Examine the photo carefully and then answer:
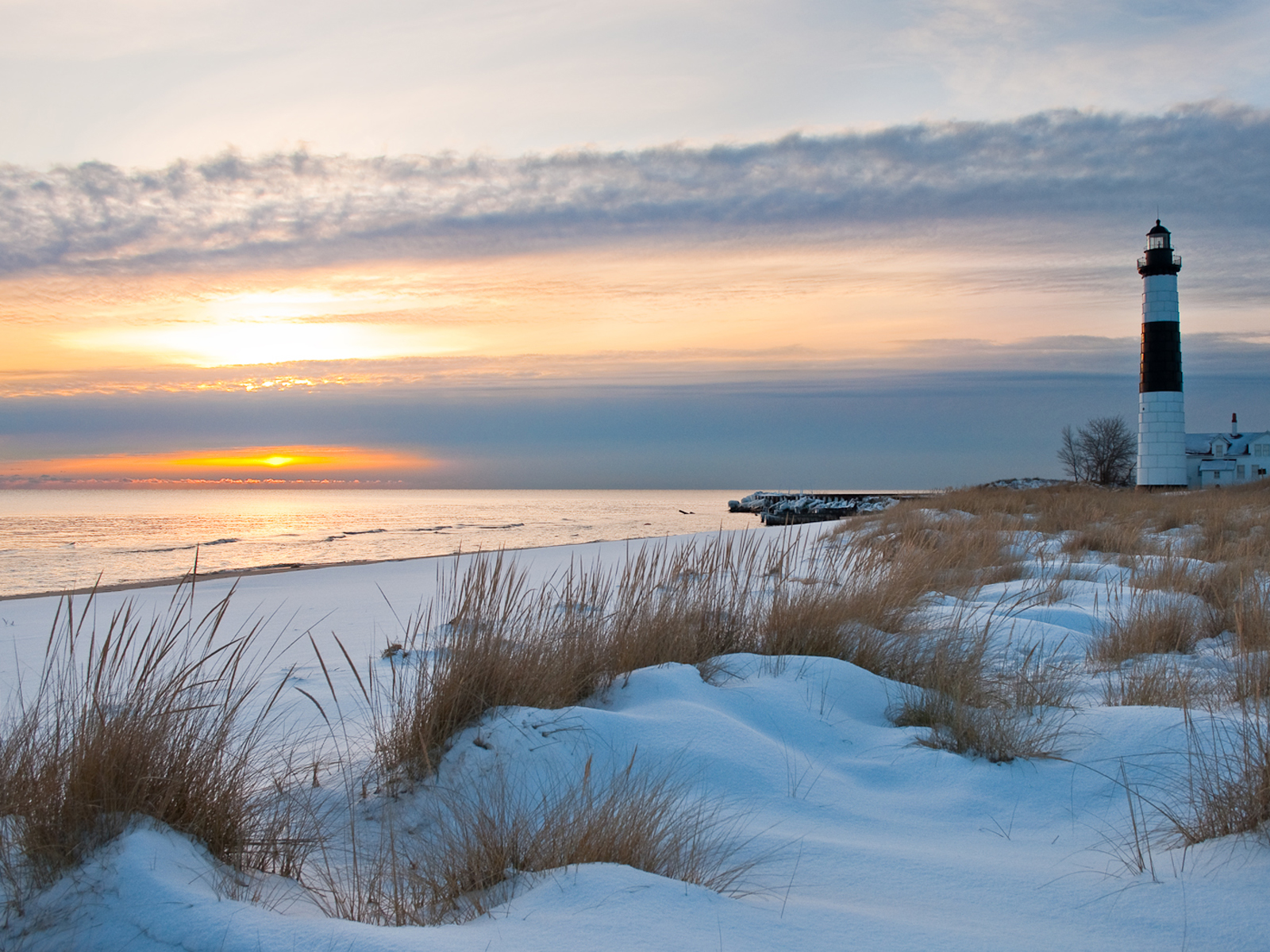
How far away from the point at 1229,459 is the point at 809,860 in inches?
1974

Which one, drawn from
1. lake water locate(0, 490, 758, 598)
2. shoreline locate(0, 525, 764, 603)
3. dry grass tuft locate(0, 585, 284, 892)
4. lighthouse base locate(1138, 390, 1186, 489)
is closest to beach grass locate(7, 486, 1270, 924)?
dry grass tuft locate(0, 585, 284, 892)

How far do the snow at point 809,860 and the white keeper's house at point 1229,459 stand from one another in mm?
46457

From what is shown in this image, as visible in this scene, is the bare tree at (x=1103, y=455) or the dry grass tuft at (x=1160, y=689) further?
the bare tree at (x=1103, y=455)

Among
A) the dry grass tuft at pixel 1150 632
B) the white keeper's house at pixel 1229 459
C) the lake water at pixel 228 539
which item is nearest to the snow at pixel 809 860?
the dry grass tuft at pixel 1150 632

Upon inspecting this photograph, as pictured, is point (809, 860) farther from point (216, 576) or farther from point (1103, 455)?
point (1103, 455)

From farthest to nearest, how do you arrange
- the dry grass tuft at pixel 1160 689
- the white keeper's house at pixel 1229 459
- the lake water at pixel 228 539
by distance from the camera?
the white keeper's house at pixel 1229 459 < the lake water at pixel 228 539 < the dry grass tuft at pixel 1160 689

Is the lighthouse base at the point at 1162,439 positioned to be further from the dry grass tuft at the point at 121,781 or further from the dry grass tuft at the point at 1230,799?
the dry grass tuft at the point at 121,781

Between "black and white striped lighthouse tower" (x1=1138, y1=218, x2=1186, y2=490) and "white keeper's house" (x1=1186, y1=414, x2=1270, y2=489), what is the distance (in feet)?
59.4

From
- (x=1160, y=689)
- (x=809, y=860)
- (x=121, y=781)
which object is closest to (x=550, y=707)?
(x=809, y=860)

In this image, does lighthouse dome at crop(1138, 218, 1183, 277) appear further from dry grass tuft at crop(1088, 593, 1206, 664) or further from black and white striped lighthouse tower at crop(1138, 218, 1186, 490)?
dry grass tuft at crop(1088, 593, 1206, 664)

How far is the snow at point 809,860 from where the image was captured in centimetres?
151

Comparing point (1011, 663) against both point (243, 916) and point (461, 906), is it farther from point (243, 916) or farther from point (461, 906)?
point (243, 916)

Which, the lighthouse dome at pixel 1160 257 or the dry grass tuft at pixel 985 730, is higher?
the lighthouse dome at pixel 1160 257

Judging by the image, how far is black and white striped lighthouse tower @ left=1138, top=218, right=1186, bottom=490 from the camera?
2522 cm
